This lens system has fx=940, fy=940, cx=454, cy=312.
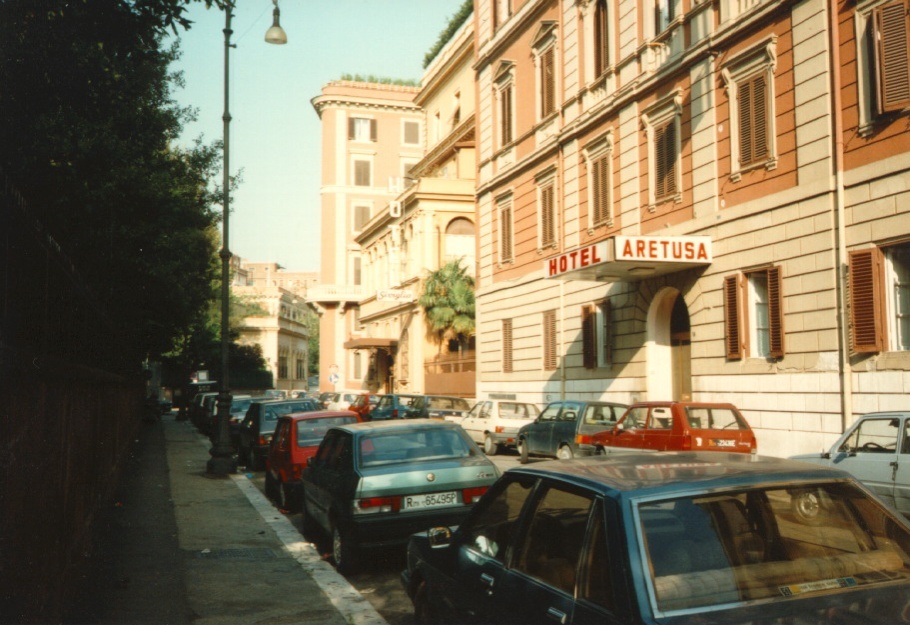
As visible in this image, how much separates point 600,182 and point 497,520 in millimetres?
22308

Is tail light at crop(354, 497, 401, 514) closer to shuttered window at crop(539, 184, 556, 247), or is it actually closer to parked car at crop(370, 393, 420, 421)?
parked car at crop(370, 393, 420, 421)

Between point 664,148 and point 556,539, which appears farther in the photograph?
point 664,148

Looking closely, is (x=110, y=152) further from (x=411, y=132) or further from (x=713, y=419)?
(x=411, y=132)

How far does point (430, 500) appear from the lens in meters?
9.30

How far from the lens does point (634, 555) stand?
3.60m

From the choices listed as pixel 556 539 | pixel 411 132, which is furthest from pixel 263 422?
pixel 411 132

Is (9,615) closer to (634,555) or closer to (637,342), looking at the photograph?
(634,555)

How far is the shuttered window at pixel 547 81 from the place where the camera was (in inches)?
1161

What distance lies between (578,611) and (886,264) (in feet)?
48.1

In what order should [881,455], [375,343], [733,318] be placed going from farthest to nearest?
1. [375,343]
2. [733,318]
3. [881,455]

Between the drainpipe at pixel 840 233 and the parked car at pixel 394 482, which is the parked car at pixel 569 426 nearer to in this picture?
the drainpipe at pixel 840 233

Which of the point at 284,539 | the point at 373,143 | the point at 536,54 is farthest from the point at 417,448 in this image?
the point at 373,143

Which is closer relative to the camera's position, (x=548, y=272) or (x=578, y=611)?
(x=578, y=611)

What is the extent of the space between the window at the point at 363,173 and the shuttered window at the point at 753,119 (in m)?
54.3
